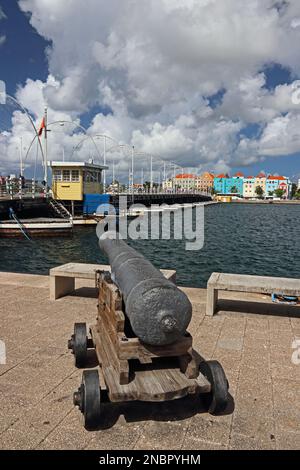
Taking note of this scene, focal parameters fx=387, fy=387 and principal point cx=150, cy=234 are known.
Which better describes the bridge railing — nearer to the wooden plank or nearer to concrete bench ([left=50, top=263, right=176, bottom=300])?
concrete bench ([left=50, top=263, right=176, bottom=300])

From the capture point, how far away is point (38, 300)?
8.16m

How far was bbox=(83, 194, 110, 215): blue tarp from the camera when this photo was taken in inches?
1806

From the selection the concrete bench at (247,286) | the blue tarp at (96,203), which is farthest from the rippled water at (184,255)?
the concrete bench at (247,286)

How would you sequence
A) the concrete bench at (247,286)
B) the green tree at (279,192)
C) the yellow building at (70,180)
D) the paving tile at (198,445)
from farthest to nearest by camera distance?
the green tree at (279,192) → the yellow building at (70,180) → the concrete bench at (247,286) → the paving tile at (198,445)

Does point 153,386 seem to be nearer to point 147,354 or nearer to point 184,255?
point 147,354

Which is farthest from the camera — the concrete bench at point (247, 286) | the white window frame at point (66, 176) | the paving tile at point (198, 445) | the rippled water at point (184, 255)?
the white window frame at point (66, 176)

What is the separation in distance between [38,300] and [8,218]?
114 feet

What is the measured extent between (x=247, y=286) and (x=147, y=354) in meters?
3.73

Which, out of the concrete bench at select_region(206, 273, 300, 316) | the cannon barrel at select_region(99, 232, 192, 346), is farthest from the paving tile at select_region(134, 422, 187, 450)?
the concrete bench at select_region(206, 273, 300, 316)

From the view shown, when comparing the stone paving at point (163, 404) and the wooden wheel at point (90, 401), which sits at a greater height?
the wooden wheel at point (90, 401)

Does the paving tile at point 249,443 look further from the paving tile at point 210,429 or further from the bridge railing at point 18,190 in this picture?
the bridge railing at point 18,190

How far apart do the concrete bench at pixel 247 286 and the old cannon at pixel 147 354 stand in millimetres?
3166

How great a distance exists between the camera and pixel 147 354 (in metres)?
3.82

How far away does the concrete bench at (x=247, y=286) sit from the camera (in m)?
6.96
